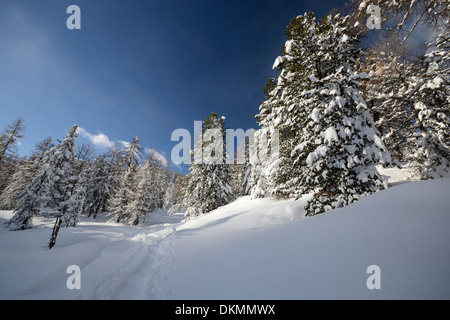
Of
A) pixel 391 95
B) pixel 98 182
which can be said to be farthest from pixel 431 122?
pixel 98 182

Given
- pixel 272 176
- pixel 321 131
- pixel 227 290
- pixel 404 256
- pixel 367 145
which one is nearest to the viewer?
pixel 404 256

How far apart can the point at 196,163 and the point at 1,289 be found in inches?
636

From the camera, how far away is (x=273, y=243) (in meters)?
4.39

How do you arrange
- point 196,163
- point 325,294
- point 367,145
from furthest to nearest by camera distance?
point 196,163
point 367,145
point 325,294

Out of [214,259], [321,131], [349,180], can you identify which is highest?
[321,131]

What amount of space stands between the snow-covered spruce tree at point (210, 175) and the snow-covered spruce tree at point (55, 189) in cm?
1111

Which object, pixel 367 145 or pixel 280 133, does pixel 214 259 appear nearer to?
pixel 367 145

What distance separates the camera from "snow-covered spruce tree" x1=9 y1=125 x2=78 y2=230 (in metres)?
10.8

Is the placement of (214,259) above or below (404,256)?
below

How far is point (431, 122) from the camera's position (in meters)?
10.1

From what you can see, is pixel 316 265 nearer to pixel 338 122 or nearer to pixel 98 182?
pixel 338 122

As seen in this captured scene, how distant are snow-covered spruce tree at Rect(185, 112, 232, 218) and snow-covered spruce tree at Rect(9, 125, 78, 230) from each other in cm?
1111

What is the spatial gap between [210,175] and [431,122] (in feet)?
59.0
